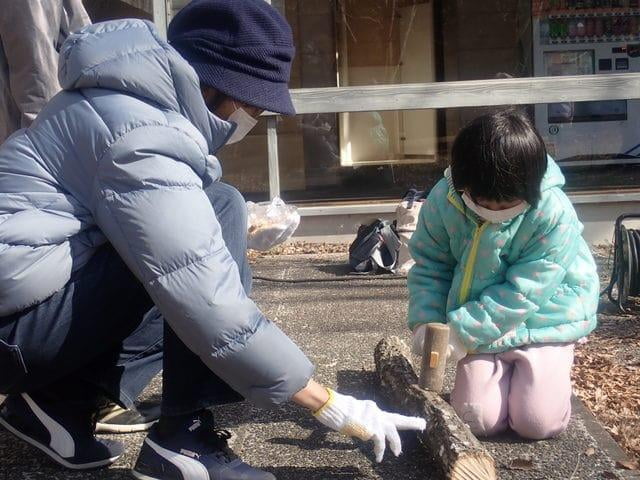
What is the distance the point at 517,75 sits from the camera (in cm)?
867

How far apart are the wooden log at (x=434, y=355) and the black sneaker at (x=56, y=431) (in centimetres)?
98

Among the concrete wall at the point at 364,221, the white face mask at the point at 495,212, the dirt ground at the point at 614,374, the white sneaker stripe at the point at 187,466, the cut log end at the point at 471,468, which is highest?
the white face mask at the point at 495,212

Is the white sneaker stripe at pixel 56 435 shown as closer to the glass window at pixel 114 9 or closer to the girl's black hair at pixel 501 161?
the girl's black hair at pixel 501 161

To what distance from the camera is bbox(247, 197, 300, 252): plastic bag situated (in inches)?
241

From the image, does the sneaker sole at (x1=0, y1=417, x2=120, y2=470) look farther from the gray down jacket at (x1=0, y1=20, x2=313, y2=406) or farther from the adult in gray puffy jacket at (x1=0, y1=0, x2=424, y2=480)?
the gray down jacket at (x1=0, y1=20, x2=313, y2=406)

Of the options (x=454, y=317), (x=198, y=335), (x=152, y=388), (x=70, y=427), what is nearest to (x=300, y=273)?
(x=152, y=388)

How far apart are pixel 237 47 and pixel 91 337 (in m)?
0.84

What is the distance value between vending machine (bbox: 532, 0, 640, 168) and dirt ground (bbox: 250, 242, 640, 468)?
377 cm

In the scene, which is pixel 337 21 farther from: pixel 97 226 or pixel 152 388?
pixel 97 226

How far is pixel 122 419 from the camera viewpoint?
2.81 meters

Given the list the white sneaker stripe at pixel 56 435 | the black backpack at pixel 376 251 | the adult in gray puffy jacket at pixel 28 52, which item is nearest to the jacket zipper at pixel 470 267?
the white sneaker stripe at pixel 56 435

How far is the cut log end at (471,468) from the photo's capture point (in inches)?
88.6

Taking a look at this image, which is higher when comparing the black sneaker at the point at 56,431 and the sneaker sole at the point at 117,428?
the black sneaker at the point at 56,431

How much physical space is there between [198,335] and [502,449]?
1242 millimetres
